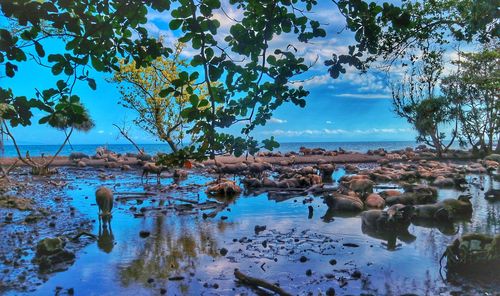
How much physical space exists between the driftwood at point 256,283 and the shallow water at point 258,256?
12 cm

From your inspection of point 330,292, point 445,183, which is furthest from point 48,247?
point 445,183

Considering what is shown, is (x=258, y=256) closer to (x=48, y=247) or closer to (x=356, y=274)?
(x=356, y=274)

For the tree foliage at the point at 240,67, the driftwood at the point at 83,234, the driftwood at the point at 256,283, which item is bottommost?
the driftwood at the point at 256,283

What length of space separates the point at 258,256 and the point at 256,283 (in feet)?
5.04

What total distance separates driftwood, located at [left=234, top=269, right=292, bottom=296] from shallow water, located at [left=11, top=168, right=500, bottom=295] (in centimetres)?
Result: 12

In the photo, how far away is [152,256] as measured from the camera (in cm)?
769

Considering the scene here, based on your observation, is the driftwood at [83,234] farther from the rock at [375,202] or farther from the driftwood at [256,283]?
the rock at [375,202]

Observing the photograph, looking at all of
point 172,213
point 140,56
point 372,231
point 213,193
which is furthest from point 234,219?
point 140,56

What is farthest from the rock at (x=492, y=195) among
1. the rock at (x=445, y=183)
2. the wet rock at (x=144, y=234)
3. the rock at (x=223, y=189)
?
the wet rock at (x=144, y=234)

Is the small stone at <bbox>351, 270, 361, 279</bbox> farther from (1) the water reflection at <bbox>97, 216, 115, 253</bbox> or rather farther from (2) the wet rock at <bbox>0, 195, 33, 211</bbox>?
(2) the wet rock at <bbox>0, 195, 33, 211</bbox>

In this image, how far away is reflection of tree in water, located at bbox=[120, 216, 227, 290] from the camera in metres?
6.70

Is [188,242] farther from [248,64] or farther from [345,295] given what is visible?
[248,64]

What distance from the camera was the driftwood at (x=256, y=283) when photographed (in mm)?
5634

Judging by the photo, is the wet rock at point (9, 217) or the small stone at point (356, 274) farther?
the wet rock at point (9, 217)
